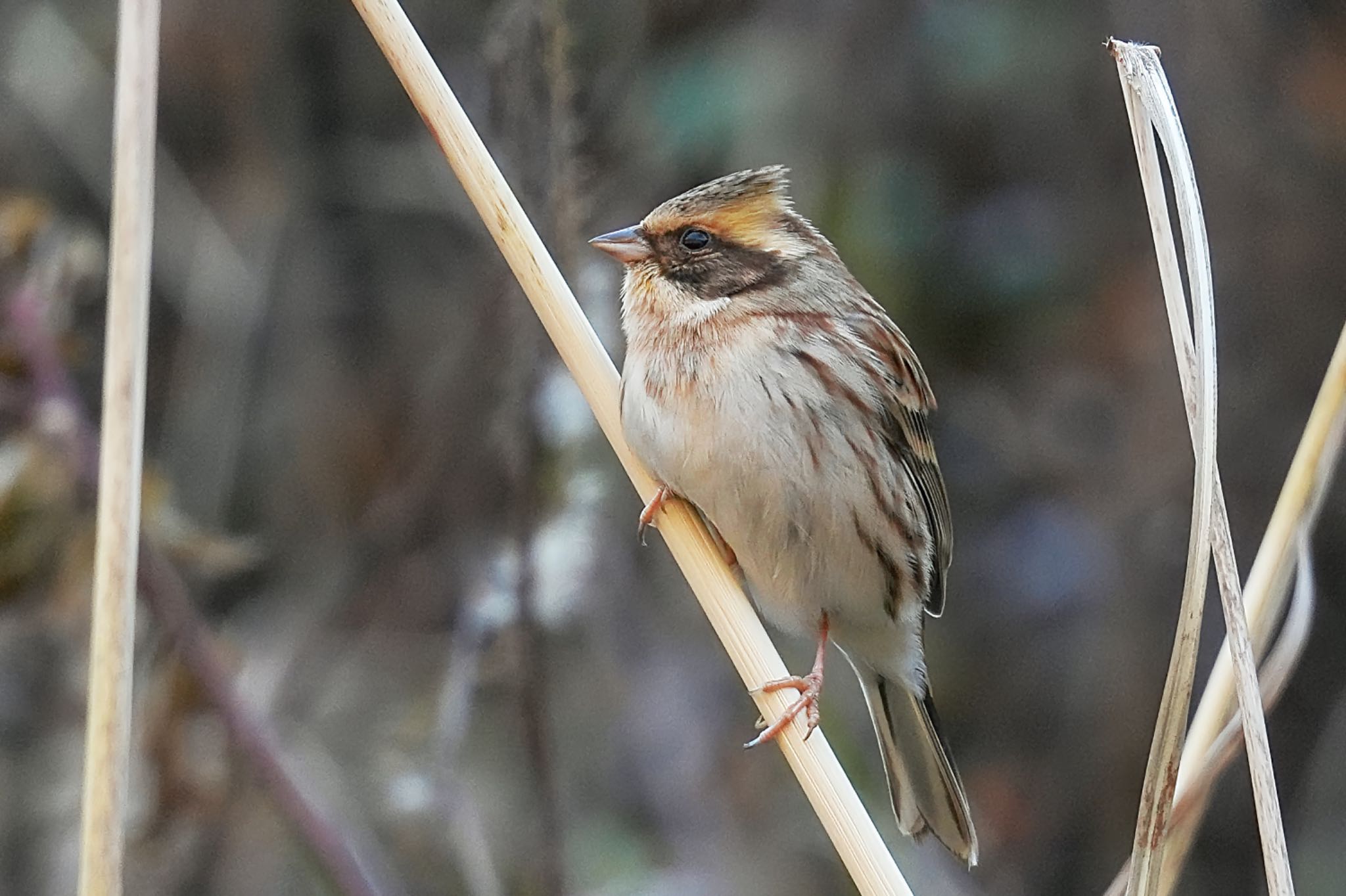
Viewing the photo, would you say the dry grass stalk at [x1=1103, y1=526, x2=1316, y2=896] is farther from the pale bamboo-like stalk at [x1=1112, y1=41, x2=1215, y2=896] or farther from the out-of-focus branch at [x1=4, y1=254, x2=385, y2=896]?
the out-of-focus branch at [x1=4, y1=254, x2=385, y2=896]

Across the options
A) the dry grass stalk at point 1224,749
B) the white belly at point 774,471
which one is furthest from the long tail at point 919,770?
the dry grass stalk at point 1224,749

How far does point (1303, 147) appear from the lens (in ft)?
13.1

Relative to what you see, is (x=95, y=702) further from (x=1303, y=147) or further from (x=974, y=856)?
(x=1303, y=147)

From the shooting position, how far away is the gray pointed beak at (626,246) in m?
2.34

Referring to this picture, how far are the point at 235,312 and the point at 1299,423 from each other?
9.44 ft

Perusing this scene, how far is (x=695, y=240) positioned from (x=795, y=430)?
1.14ft

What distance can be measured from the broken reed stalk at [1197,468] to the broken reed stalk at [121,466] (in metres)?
1.11

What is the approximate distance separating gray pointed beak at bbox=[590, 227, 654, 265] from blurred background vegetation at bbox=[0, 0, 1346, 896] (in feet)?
2.62

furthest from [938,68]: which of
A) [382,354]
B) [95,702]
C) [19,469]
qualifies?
[95,702]

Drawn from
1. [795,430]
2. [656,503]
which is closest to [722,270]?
[795,430]

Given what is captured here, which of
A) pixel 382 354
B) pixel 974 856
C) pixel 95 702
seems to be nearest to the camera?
pixel 95 702

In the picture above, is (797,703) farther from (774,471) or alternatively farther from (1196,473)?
(1196,473)

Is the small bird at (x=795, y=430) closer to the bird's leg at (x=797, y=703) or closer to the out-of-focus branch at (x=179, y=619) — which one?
the bird's leg at (x=797, y=703)

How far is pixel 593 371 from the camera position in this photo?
2.01 meters
